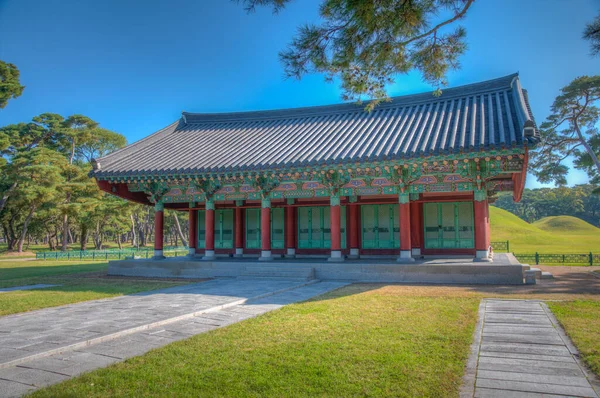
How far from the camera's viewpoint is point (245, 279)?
45.7ft

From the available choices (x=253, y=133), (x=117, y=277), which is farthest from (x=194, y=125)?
(x=117, y=277)

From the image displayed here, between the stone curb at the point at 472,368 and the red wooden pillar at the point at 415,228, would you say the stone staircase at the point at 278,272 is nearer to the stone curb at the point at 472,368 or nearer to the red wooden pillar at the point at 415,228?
the red wooden pillar at the point at 415,228

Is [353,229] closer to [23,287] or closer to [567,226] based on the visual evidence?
[23,287]

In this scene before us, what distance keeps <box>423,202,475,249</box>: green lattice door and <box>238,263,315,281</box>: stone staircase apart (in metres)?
5.60

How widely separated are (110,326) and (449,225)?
1330 centimetres

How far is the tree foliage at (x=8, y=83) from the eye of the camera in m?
30.9

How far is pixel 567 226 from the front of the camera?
5584 cm

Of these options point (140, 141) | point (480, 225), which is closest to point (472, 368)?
point (480, 225)

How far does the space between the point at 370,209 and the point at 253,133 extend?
7.25m

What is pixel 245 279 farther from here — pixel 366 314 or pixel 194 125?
pixel 194 125

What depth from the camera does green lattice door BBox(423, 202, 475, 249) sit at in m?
15.7

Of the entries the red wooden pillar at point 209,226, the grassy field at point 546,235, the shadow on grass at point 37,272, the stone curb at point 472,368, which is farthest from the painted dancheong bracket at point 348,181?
the grassy field at point 546,235

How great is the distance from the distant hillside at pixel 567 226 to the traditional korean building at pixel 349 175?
4692 cm

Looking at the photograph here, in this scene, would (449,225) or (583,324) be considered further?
(449,225)
